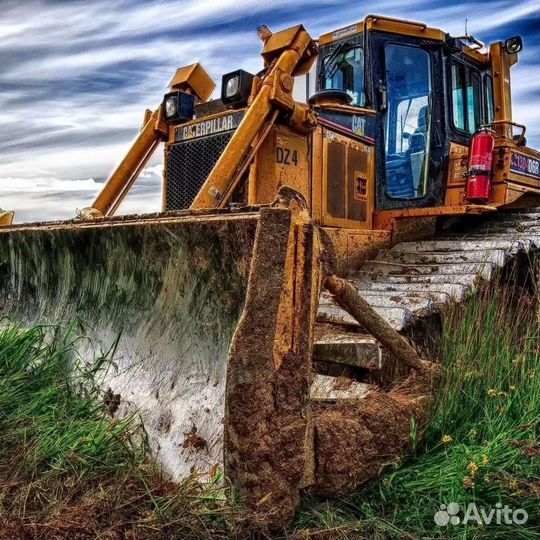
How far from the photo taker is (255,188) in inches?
184

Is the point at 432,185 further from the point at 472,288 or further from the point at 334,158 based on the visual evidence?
the point at 472,288

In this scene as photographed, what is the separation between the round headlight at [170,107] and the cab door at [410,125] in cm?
161

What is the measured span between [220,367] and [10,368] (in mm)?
1247

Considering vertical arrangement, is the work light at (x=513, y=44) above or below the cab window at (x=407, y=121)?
above

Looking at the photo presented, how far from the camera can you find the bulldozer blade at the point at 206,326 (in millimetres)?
2391

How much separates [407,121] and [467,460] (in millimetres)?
3491

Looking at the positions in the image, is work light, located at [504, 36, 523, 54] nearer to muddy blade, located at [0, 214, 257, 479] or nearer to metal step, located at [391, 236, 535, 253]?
metal step, located at [391, 236, 535, 253]

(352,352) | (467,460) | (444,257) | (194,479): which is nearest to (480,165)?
(444,257)

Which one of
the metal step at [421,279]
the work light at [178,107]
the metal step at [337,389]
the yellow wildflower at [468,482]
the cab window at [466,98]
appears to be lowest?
the yellow wildflower at [468,482]

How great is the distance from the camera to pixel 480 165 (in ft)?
18.8

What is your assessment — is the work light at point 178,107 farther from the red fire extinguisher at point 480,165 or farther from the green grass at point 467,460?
the green grass at point 467,460

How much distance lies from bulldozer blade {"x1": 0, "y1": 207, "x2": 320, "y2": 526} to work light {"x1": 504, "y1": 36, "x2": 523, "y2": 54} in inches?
180

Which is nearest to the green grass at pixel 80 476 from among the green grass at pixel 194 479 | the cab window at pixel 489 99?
the green grass at pixel 194 479

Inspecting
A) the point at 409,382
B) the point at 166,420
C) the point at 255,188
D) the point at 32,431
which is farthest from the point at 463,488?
the point at 255,188
